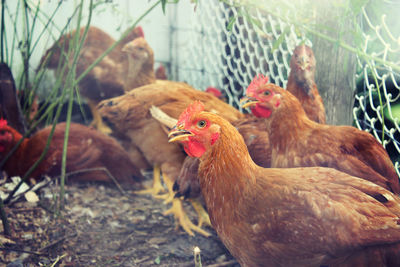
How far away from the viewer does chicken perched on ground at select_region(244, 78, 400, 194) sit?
3.47 ft

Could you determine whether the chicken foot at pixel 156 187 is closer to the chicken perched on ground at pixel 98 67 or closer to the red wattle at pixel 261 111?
the chicken perched on ground at pixel 98 67

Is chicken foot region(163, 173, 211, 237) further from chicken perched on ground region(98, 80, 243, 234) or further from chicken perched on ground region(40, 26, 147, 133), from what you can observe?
chicken perched on ground region(40, 26, 147, 133)

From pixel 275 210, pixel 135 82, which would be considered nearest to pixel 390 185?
pixel 275 210

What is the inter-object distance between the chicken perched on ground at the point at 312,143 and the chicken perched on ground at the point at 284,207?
12 cm

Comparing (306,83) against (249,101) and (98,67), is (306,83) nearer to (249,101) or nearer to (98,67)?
(249,101)

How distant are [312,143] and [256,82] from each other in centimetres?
26

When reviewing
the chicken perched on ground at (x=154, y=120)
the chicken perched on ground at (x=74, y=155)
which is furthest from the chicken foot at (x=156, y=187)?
the chicken perched on ground at (x=154, y=120)

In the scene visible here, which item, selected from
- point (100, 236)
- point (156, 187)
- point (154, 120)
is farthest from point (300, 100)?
point (156, 187)

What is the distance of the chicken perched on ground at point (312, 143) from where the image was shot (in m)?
1.06

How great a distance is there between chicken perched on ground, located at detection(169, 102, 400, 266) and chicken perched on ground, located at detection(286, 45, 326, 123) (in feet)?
1.26

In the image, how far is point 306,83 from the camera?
1.28 meters

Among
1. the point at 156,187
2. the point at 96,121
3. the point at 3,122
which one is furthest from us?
the point at 96,121

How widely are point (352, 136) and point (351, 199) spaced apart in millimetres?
288

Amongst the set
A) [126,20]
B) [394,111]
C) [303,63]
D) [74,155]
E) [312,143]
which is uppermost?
[126,20]
